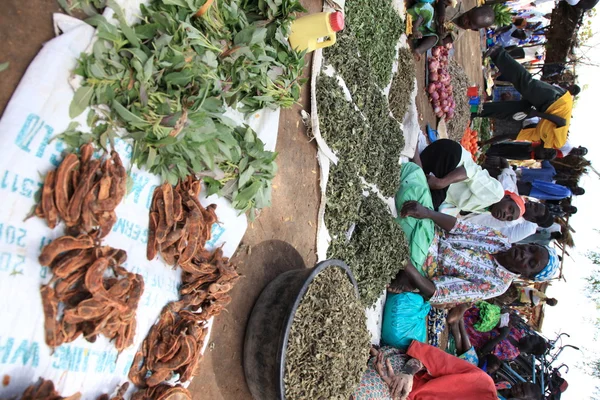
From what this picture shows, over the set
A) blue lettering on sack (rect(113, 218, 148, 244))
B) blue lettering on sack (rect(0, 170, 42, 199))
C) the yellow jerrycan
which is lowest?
blue lettering on sack (rect(113, 218, 148, 244))

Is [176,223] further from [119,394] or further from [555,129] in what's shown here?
[555,129]

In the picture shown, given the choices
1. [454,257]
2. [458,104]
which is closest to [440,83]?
[458,104]

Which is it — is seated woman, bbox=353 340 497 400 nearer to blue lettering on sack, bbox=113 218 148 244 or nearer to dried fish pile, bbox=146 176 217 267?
dried fish pile, bbox=146 176 217 267

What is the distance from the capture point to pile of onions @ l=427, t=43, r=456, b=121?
5461 mm

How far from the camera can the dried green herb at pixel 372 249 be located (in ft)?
10.0

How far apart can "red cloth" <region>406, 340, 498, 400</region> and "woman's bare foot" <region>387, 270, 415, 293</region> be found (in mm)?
532

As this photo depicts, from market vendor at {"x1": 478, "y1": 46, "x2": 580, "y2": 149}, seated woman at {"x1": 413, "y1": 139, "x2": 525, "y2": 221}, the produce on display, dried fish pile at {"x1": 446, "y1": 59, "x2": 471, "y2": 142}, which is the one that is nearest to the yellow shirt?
market vendor at {"x1": 478, "y1": 46, "x2": 580, "y2": 149}

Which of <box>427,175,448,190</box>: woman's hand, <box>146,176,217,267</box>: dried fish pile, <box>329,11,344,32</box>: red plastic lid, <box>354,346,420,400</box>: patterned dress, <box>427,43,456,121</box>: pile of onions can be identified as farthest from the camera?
<box>427,43,456,121</box>: pile of onions

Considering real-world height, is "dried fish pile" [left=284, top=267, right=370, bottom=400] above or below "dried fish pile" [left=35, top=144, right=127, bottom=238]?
below

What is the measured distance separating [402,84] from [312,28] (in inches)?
87.4

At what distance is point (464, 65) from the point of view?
25.5 ft

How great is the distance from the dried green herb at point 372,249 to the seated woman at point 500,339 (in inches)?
70.0

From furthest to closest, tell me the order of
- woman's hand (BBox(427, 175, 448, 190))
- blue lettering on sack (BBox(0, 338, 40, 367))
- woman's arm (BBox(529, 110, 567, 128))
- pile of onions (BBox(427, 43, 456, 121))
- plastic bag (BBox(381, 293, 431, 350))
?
pile of onions (BBox(427, 43, 456, 121)), woman's arm (BBox(529, 110, 567, 128)), woman's hand (BBox(427, 175, 448, 190)), plastic bag (BBox(381, 293, 431, 350)), blue lettering on sack (BBox(0, 338, 40, 367))

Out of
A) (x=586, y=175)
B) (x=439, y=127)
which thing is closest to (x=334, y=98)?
(x=439, y=127)
